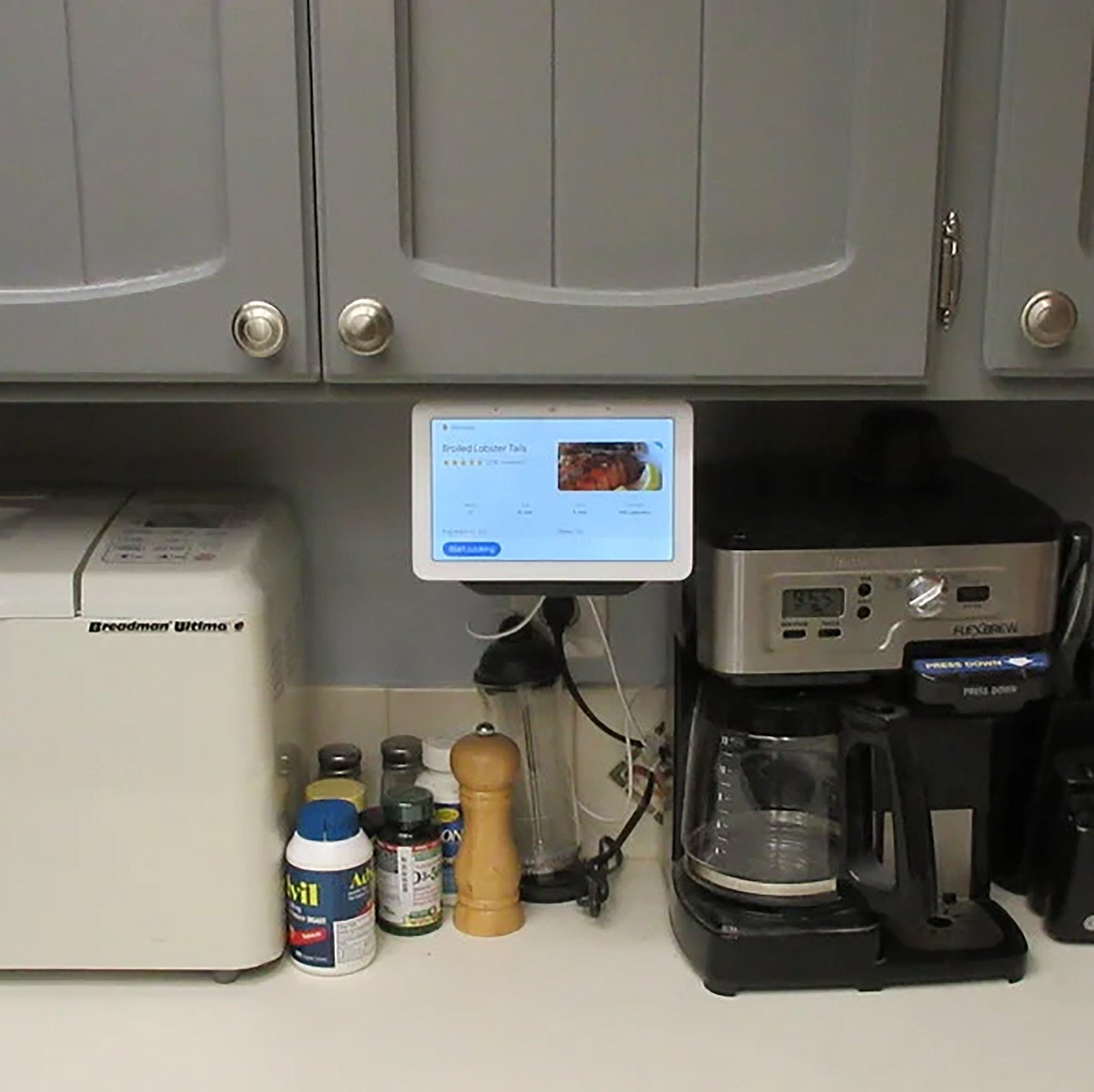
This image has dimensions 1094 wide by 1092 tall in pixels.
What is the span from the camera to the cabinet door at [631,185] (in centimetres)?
103

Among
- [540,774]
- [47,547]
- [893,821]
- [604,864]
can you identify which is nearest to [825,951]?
[893,821]

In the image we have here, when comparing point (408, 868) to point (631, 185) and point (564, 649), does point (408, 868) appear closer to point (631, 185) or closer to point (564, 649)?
point (564, 649)

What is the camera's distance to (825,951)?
1210 millimetres

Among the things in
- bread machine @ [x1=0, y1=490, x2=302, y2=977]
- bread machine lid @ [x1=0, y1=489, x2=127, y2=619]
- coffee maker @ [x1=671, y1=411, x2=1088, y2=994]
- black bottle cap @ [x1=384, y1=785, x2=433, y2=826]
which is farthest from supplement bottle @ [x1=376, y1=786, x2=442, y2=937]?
bread machine lid @ [x1=0, y1=489, x2=127, y2=619]

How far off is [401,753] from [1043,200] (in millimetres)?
756

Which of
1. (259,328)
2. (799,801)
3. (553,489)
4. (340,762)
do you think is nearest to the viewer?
(259,328)

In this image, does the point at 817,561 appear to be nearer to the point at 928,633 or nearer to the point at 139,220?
the point at 928,633

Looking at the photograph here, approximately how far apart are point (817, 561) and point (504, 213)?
14.7 inches

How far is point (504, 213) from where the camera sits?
3.46 feet

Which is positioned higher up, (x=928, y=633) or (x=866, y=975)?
(x=928, y=633)

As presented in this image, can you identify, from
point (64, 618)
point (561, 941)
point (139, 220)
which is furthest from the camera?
point (561, 941)

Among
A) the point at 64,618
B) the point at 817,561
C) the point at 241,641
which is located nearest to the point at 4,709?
the point at 64,618

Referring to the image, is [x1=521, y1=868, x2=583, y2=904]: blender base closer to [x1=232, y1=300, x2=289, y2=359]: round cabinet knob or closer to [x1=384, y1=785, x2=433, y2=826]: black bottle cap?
[x1=384, y1=785, x2=433, y2=826]: black bottle cap

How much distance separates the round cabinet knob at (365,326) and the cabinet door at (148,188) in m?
0.03
